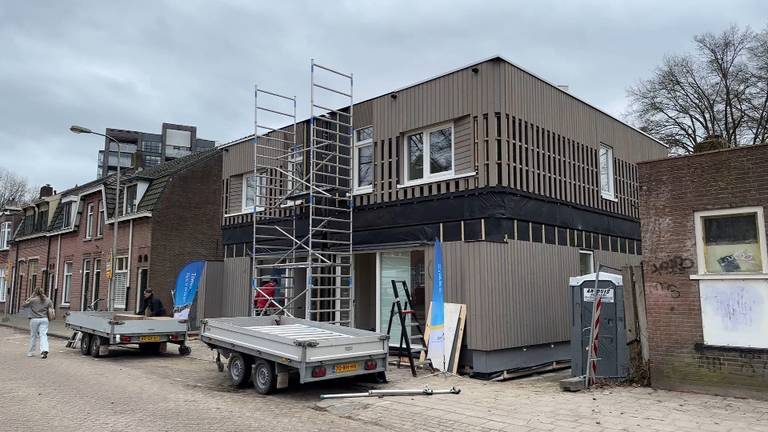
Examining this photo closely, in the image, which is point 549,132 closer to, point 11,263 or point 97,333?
point 97,333

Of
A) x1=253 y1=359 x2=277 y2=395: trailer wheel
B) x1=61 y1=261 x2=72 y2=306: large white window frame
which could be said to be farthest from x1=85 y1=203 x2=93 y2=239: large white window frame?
x1=253 y1=359 x2=277 y2=395: trailer wheel

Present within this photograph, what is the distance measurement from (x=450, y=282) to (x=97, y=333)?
897 centimetres

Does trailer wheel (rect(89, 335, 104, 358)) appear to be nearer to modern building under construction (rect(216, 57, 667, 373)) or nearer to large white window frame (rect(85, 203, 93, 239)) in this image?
modern building under construction (rect(216, 57, 667, 373))

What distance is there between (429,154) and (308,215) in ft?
13.1

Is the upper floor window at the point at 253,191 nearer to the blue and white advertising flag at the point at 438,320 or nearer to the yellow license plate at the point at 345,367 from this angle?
the blue and white advertising flag at the point at 438,320

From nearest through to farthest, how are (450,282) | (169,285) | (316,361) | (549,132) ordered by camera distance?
(316,361) → (450,282) → (549,132) → (169,285)

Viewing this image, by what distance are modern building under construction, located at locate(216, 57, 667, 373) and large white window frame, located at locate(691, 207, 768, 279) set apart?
3.45m

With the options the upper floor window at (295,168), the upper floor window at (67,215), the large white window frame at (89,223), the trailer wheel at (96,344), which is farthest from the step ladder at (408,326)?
the upper floor window at (67,215)

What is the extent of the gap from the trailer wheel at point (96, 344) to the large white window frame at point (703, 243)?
13.1 metres

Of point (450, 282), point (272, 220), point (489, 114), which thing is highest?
point (489, 114)

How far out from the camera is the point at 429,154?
42.0ft

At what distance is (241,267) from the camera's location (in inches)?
682

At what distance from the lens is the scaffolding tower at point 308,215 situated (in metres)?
13.8

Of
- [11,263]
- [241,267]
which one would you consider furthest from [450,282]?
[11,263]
